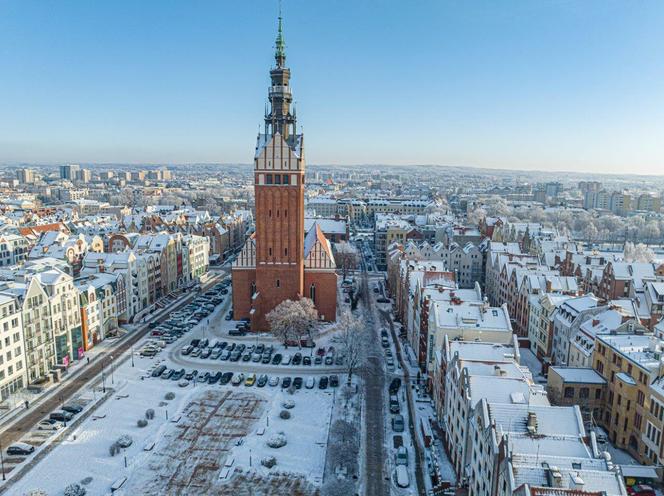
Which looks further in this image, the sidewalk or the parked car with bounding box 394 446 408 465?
the sidewalk

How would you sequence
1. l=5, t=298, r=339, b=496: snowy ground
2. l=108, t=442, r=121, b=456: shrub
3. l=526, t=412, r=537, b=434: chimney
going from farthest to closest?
l=108, t=442, r=121, b=456: shrub, l=5, t=298, r=339, b=496: snowy ground, l=526, t=412, r=537, b=434: chimney

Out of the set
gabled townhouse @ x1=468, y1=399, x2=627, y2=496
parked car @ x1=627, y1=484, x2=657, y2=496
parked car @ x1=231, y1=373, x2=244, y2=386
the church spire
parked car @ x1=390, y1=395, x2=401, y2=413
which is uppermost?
the church spire

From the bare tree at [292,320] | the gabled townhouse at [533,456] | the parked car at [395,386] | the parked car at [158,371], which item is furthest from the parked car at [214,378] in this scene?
the gabled townhouse at [533,456]

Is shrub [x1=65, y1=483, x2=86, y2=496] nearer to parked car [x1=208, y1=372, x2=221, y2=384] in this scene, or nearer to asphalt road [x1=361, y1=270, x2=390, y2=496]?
parked car [x1=208, y1=372, x2=221, y2=384]

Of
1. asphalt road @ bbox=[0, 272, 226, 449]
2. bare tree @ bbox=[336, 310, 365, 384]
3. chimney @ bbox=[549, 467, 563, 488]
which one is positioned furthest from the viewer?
bare tree @ bbox=[336, 310, 365, 384]

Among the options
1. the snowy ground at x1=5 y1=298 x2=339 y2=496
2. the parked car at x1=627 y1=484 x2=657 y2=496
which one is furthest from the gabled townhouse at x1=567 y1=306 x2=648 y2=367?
the snowy ground at x1=5 y1=298 x2=339 y2=496

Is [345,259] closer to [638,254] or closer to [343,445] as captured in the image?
[638,254]

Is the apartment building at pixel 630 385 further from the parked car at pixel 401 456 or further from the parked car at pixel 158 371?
the parked car at pixel 158 371
